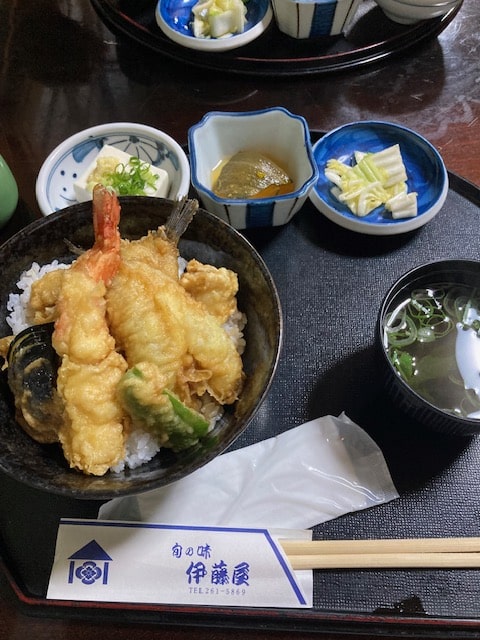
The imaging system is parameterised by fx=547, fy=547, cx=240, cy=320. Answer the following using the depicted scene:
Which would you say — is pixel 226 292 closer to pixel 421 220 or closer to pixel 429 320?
pixel 429 320

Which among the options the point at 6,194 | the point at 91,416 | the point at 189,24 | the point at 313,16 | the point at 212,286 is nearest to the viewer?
the point at 91,416

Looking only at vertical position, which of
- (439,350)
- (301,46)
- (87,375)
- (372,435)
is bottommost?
(372,435)

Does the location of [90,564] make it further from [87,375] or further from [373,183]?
[373,183]

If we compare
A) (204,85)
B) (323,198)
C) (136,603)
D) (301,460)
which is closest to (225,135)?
(323,198)

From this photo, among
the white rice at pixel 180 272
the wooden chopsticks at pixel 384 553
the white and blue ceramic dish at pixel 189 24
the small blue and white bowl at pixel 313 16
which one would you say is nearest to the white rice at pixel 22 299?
the white rice at pixel 180 272

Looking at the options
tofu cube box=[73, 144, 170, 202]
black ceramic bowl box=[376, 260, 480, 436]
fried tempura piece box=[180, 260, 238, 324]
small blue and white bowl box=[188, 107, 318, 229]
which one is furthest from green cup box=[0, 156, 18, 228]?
black ceramic bowl box=[376, 260, 480, 436]

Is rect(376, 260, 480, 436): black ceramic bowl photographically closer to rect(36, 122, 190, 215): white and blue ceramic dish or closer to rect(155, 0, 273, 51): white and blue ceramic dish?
rect(36, 122, 190, 215): white and blue ceramic dish

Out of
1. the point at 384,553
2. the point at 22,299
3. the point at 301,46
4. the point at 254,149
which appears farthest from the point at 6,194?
the point at 384,553

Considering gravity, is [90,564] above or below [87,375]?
below
